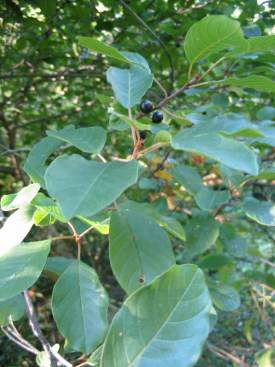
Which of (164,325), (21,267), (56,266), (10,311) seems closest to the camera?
(164,325)

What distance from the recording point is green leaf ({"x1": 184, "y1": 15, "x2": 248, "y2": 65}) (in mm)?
813

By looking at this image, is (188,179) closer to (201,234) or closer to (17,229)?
(201,234)

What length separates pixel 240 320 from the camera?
10.3 feet

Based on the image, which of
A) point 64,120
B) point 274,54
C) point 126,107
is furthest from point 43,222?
point 64,120

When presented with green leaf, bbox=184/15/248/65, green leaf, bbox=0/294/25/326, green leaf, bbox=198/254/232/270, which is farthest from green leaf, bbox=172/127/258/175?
green leaf, bbox=198/254/232/270

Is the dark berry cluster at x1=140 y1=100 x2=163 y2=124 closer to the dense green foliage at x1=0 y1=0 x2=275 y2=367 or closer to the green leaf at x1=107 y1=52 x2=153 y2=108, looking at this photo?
the dense green foliage at x1=0 y1=0 x2=275 y2=367

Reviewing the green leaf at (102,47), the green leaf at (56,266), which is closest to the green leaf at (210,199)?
the green leaf at (56,266)

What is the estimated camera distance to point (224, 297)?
49.4 inches

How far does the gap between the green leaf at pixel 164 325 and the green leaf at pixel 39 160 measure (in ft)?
1.13

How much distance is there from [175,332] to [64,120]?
7.09 ft

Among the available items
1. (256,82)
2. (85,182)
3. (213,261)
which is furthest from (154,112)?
(213,261)

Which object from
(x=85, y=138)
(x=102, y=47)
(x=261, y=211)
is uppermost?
(x=102, y=47)

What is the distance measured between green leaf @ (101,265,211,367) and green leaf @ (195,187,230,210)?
0.61 meters

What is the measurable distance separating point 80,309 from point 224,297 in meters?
0.61
